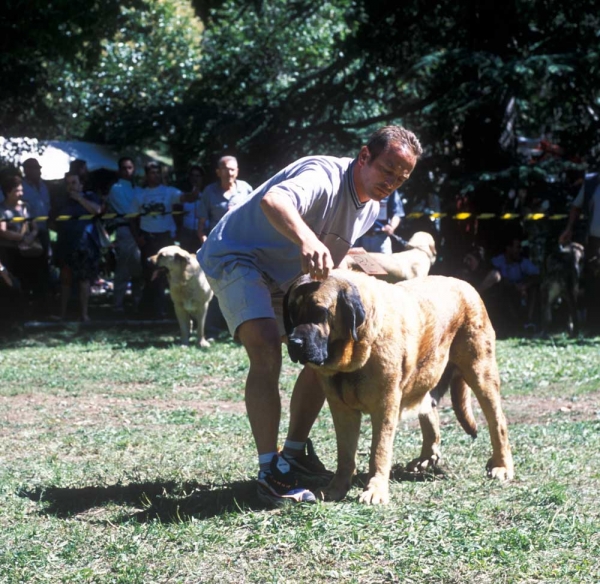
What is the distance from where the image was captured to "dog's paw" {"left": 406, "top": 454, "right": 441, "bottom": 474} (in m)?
5.29

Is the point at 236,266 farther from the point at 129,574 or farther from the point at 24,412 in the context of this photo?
the point at 24,412

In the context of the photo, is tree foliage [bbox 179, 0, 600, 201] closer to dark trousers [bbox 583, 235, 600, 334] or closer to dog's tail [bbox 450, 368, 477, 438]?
dark trousers [bbox 583, 235, 600, 334]

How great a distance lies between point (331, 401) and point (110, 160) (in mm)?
18956

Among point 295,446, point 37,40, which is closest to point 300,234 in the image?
point 295,446

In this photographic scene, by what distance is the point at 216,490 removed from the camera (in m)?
4.88

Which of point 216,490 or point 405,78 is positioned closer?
point 216,490

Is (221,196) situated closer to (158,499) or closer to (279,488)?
(158,499)

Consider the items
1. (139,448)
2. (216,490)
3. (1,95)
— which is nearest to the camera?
(216,490)

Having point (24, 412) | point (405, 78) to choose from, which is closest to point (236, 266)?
point (24, 412)

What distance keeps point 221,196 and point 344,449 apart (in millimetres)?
6998

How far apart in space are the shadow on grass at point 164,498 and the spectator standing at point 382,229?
239 inches

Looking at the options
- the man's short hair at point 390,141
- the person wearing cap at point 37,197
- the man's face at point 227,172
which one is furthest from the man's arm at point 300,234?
the person wearing cap at point 37,197

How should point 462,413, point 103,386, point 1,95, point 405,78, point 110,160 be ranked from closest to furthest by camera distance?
point 462,413
point 103,386
point 405,78
point 1,95
point 110,160

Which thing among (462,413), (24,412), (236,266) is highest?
(236,266)
